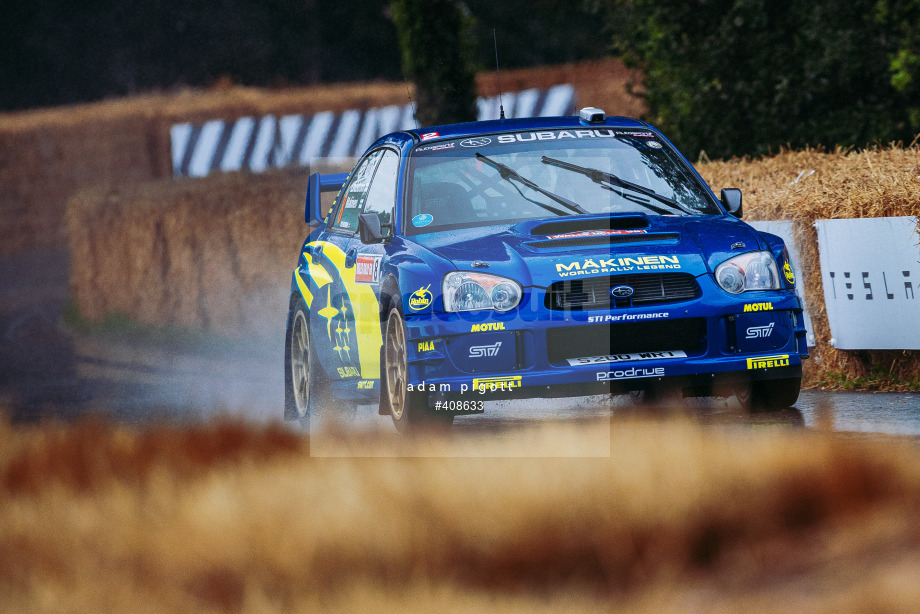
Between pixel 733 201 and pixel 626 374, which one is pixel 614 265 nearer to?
pixel 626 374

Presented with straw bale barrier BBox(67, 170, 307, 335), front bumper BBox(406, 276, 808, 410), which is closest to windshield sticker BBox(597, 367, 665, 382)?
front bumper BBox(406, 276, 808, 410)

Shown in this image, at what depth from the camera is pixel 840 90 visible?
18922 mm

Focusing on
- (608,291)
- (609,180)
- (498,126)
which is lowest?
(608,291)

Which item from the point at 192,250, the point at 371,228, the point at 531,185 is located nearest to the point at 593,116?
the point at 531,185

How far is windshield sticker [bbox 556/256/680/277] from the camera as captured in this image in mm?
7824

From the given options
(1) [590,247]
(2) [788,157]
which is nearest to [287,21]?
(2) [788,157]

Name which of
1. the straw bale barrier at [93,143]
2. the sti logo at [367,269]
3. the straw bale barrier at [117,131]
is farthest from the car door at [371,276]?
the straw bale barrier at [93,143]

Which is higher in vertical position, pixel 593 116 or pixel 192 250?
pixel 192 250

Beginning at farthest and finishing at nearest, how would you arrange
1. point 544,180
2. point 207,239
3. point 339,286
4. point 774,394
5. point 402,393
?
point 207,239 < point 339,286 < point 544,180 < point 774,394 < point 402,393

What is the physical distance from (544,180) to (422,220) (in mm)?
768

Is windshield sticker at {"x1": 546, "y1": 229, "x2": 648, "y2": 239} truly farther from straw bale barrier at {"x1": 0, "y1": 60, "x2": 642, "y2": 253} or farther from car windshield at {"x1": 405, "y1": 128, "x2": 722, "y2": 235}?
straw bale barrier at {"x1": 0, "y1": 60, "x2": 642, "y2": 253}

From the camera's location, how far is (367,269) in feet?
29.1

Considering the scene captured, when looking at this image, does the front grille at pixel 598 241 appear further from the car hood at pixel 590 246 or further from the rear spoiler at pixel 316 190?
the rear spoiler at pixel 316 190

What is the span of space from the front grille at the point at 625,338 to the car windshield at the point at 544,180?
3.16ft
